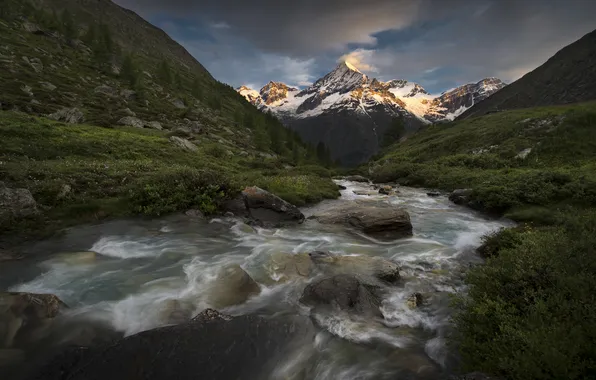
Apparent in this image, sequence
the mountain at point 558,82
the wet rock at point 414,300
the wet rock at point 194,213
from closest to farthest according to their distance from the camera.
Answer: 1. the wet rock at point 414,300
2. the wet rock at point 194,213
3. the mountain at point 558,82

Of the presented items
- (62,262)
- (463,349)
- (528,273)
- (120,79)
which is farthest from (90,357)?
(120,79)

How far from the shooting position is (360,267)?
10.4 meters

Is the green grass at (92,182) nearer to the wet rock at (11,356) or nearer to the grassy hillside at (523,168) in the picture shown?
the wet rock at (11,356)

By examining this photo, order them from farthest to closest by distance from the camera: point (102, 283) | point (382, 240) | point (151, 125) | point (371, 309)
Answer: point (151, 125)
point (382, 240)
point (102, 283)
point (371, 309)

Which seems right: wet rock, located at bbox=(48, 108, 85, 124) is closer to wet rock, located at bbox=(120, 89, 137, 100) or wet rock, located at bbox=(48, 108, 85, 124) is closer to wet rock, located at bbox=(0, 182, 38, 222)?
wet rock, located at bbox=(0, 182, 38, 222)

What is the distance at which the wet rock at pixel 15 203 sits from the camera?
1205cm

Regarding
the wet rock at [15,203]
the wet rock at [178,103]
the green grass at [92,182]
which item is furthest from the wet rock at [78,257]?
the wet rock at [178,103]

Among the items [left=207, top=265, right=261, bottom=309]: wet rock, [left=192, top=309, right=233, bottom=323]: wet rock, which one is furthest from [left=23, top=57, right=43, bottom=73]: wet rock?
[left=192, top=309, right=233, bottom=323]: wet rock

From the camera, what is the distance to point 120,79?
75625mm

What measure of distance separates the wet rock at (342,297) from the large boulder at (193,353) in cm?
103

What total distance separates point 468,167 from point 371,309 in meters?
35.8

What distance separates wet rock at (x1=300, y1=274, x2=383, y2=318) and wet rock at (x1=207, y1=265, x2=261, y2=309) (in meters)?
1.57

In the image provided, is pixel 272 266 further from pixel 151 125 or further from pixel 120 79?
pixel 120 79

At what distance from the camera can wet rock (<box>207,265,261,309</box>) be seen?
27.6 feet
